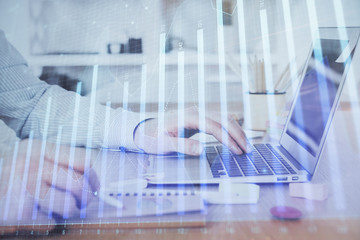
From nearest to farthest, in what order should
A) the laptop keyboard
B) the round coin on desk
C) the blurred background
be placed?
the round coin on desk
the laptop keyboard
the blurred background

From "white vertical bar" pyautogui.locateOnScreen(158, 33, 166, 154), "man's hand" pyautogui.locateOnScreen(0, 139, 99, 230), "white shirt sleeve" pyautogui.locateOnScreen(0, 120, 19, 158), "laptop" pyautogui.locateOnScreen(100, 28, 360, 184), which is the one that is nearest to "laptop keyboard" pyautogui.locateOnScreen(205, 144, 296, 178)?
"laptop" pyautogui.locateOnScreen(100, 28, 360, 184)

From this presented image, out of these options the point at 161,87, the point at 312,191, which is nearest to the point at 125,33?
the point at 161,87

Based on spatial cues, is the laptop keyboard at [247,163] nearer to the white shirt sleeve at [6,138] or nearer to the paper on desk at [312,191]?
the paper on desk at [312,191]

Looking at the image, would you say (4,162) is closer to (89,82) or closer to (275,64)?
(89,82)

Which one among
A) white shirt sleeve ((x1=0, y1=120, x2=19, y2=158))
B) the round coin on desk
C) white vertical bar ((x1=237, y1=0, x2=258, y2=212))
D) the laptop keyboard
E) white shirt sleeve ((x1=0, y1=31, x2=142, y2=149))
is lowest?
the round coin on desk

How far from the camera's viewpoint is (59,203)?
1.20 feet

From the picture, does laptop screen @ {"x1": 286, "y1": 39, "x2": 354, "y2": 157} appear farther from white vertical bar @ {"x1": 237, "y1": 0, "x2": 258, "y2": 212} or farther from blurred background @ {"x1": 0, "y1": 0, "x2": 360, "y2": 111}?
white vertical bar @ {"x1": 237, "y1": 0, "x2": 258, "y2": 212}

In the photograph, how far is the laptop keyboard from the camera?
44cm

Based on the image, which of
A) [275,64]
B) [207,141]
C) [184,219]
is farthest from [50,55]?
[275,64]

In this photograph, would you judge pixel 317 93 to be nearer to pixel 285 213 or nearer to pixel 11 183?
pixel 285 213

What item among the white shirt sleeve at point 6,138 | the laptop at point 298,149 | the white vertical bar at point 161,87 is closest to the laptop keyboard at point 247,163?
the laptop at point 298,149

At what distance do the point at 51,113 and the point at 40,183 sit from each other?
0.24 metres

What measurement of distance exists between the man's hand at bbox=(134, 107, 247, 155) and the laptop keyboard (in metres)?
0.02

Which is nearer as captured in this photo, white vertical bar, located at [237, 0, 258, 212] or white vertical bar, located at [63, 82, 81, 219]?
white vertical bar, located at [63, 82, 81, 219]
